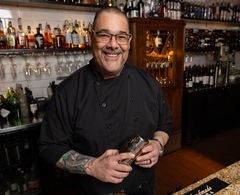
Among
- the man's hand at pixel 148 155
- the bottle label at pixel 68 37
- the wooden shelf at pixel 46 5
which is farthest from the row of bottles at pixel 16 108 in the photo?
Result: the man's hand at pixel 148 155

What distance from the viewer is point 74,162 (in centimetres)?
104

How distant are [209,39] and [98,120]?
3.61 m

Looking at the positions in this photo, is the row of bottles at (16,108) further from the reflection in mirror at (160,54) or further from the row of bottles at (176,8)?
the reflection in mirror at (160,54)

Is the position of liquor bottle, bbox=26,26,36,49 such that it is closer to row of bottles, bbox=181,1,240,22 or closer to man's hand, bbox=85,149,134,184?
man's hand, bbox=85,149,134,184

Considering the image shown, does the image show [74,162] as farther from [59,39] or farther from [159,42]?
[159,42]

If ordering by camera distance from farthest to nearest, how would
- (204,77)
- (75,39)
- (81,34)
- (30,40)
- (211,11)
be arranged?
1. (211,11)
2. (204,77)
3. (81,34)
4. (75,39)
5. (30,40)

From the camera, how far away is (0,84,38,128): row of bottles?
2252 millimetres

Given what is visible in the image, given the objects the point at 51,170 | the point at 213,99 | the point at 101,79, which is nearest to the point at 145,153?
the point at 101,79

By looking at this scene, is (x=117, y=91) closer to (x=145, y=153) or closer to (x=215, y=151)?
(x=145, y=153)

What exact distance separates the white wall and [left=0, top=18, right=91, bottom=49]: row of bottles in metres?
0.09

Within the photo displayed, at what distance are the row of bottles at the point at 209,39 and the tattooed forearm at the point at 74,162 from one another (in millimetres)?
3088

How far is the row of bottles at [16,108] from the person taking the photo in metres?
2.25

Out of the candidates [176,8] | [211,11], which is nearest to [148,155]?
[176,8]

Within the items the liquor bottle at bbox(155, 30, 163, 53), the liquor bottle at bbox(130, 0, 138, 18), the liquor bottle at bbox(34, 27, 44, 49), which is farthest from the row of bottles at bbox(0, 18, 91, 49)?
the liquor bottle at bbox(155, 30, 163, 53)
